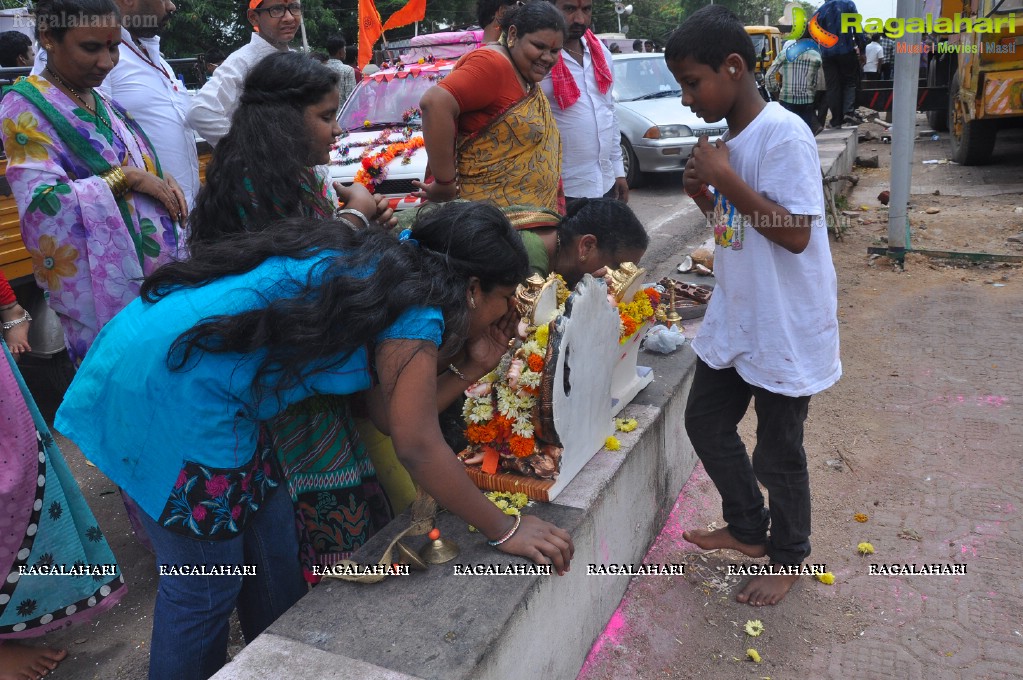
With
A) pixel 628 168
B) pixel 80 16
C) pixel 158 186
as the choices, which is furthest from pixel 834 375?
pixel 628 168

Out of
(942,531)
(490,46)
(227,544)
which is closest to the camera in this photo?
(227,544)

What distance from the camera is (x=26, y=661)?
7.77ft

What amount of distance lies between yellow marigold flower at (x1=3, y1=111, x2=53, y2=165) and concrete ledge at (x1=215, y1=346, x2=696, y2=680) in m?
1.60

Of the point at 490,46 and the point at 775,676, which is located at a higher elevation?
the point at 490,46

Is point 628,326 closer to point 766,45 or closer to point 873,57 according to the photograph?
point 873,57

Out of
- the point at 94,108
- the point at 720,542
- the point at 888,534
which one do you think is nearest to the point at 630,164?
the point at 888,534

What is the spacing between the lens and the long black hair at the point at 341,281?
1.59 metres

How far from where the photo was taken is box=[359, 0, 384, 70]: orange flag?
36.5ft

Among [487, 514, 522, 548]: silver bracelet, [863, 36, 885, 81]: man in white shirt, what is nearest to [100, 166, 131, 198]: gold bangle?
[487, 514, 522, 548]: silver bracelet

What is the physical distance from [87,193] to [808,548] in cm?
252

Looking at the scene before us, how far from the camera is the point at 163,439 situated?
168cm

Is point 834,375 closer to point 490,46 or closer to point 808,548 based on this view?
point 808,548

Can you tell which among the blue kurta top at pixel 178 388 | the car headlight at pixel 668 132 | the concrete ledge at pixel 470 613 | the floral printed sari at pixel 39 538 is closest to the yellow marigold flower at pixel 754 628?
the concrete ledge at pixel 470 613

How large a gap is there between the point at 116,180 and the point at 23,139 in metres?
0.27
